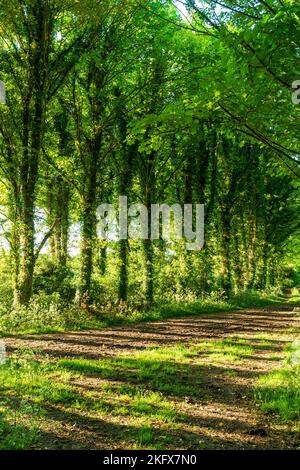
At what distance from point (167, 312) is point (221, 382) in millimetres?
10724

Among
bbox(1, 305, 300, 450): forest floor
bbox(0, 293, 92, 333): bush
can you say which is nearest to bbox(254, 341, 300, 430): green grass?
bbox(1, 305, 300, 450): forest floor

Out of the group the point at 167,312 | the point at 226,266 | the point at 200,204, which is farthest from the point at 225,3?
the point at 226,266

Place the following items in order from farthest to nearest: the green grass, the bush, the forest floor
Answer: the bush
the green grass
the forest floor

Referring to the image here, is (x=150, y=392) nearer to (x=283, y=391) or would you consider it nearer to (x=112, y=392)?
(x=112, y=392)

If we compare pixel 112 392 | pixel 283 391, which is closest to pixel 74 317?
pixel 112 392

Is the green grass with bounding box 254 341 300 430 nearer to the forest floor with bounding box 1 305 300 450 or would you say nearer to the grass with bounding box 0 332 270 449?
the forest floor with bounding box 1 305 300 450

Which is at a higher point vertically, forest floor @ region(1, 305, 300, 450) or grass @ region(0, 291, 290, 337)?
grass @ region(0, 291, 290, 337)

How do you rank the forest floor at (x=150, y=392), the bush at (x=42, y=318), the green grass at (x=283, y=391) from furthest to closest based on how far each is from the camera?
the bush at (x=42, y=318)
the green grass at (x=283, y=391)
the forest floor at (x=150, y=392)

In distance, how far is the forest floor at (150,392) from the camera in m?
5.00

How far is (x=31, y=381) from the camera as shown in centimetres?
671

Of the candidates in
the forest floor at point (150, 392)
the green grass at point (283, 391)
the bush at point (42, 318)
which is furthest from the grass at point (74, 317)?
the green grass at point (283, 391)

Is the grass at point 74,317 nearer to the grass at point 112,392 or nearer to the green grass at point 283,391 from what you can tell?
the green grass at point 283,391

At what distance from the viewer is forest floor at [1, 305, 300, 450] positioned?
5.00 m

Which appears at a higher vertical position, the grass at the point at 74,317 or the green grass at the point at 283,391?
the grass at the point at 74,317
